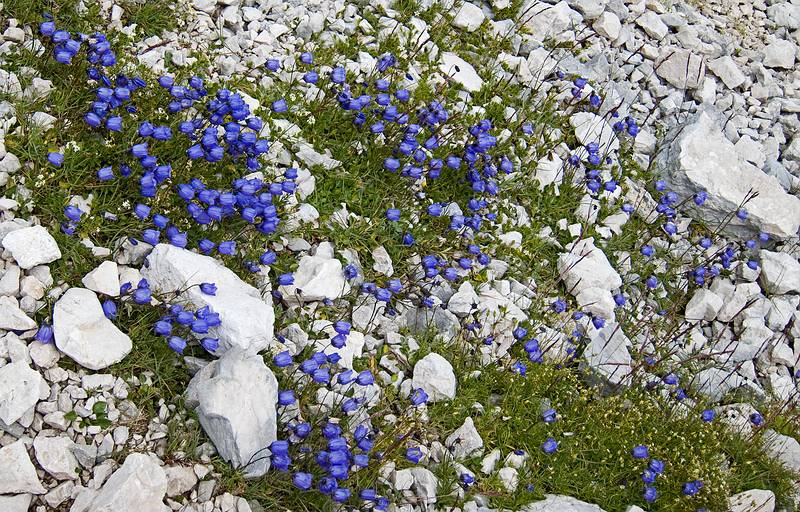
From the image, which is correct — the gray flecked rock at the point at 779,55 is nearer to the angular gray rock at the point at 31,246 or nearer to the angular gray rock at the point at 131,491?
the angular gray rock at the point at 31,246

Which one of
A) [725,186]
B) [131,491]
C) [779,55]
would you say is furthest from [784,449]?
[779,55]

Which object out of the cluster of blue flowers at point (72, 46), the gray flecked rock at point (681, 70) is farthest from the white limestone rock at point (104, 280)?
the gray flecked rock at point (681, 70)

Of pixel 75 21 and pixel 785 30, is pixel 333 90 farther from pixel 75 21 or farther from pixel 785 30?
pixel 785 30

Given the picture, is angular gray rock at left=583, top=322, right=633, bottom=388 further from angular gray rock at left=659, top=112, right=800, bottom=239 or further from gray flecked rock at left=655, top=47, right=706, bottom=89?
gray flecked rock at left=655, top=47, right=706, bottom=89

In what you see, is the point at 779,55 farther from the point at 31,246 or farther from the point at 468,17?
the point at 31,246

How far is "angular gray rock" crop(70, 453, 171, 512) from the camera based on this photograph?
15.5 feet

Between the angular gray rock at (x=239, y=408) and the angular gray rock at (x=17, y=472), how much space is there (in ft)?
3.44

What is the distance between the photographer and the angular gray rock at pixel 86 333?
5.21 meters

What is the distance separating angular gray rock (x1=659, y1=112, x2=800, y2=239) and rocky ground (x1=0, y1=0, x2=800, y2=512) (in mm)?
30

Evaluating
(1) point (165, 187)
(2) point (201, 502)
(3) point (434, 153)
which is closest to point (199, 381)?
(2) point (201, 502)

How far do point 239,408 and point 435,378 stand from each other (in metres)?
1.66

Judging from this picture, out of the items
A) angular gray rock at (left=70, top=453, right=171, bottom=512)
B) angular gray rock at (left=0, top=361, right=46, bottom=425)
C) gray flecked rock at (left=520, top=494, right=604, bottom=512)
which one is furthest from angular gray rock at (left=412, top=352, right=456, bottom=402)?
angular gray rock at (left=0, top=361, right=46, bottom=425)

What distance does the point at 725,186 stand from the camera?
8.62 meters

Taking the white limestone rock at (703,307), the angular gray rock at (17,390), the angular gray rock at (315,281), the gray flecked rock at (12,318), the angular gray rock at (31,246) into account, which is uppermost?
the angular gray rock at (31,246)
